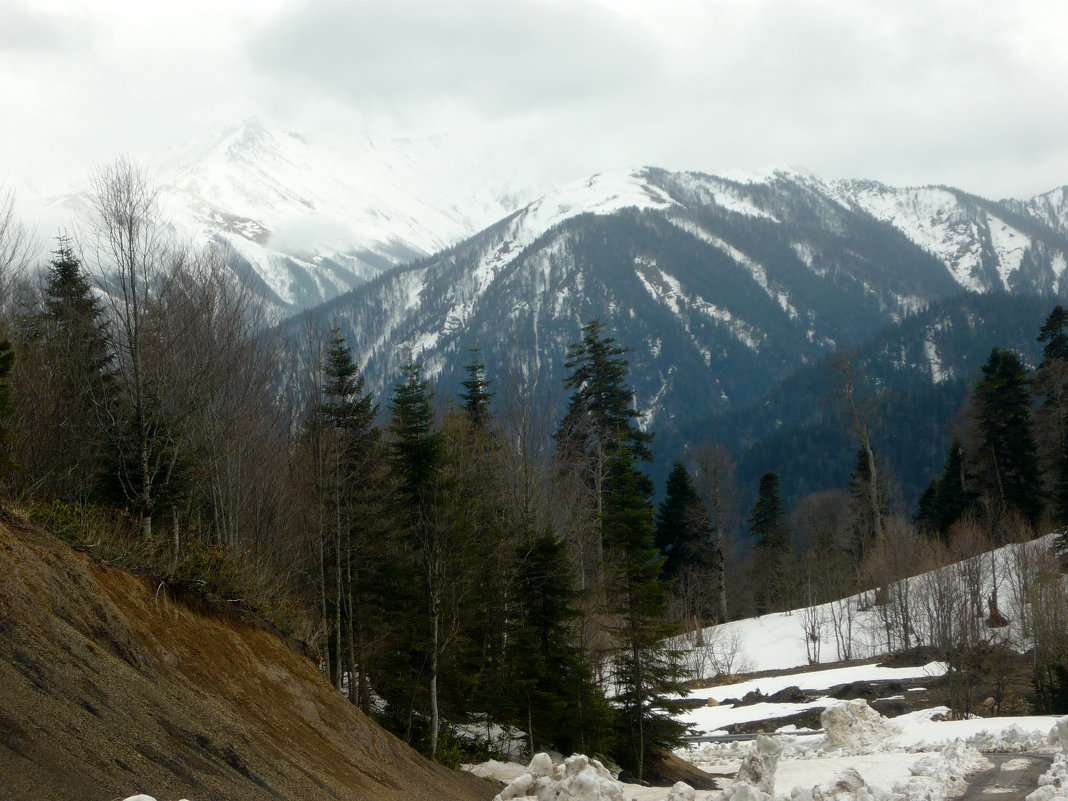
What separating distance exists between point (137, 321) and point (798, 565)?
6429cm

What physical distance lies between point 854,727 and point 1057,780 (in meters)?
12.6

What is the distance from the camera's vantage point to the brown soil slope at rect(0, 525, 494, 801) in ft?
30.7

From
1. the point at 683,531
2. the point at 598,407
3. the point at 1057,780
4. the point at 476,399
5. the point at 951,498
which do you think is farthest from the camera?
the point at 951,498

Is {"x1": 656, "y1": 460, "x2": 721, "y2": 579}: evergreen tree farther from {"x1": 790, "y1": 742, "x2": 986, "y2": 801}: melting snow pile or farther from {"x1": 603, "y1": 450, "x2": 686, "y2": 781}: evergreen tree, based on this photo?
{"x1": 790, "y1": 742, "x2": 986, "y2": 801}: melting snow pile

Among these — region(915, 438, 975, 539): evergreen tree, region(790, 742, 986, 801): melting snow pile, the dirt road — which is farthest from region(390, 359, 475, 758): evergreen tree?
region(915, 438, 975, 539): evergreen tree

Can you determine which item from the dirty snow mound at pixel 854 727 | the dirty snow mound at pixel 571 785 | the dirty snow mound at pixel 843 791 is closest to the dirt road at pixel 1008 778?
the dirty snow mound at pixel 843 791

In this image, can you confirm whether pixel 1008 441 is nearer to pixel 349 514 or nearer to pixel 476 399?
pixel 476 399

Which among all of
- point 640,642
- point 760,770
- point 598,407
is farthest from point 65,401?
point 598,407

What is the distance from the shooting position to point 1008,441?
56031 mm

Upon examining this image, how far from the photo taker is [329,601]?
25.3 m

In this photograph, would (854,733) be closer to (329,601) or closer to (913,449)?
(329,601)

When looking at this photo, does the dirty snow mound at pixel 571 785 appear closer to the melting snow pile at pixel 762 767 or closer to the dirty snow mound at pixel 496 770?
the melting snow pile at pixel 762 767

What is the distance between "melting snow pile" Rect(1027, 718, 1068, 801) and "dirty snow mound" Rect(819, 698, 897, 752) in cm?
795

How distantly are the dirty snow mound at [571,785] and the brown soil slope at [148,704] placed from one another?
5.17 feet
